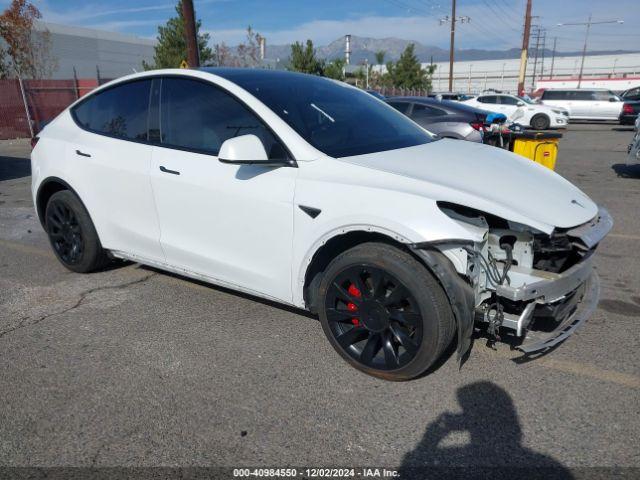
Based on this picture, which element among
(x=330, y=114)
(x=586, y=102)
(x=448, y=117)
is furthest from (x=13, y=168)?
(x=586, y=102)

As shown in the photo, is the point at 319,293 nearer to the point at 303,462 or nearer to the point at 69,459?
the point at 303,462

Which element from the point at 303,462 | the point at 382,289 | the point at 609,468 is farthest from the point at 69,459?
the point at 609,468

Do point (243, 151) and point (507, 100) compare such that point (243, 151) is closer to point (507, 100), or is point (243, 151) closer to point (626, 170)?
point (626, 170)

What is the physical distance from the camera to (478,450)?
7.34ft

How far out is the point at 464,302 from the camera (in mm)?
2395

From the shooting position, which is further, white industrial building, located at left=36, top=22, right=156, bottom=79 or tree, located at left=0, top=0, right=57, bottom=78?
white industrial building, located at left=36, top=22, right=156, bottom=79

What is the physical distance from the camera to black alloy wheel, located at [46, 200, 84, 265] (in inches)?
165

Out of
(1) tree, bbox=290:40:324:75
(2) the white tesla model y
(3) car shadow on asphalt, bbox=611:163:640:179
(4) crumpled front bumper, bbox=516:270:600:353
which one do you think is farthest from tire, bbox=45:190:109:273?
(1) tree, bbox=290:40:324:75

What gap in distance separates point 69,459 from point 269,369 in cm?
109

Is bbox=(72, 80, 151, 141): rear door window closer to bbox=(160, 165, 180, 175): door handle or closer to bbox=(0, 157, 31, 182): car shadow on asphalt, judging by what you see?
bbox=(160, 165, 180, 175): door handle

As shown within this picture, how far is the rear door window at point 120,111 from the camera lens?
12.0 ft

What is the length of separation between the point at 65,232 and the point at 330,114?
259 centimetres

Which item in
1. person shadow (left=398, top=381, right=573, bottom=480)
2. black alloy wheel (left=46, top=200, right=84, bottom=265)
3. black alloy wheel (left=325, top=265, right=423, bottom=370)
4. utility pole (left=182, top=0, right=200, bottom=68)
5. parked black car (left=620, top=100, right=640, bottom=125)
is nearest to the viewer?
person shadow (left=398, top=381, right=573, bottom=480)

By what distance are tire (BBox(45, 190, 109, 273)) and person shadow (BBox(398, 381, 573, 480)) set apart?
3.08 meters
